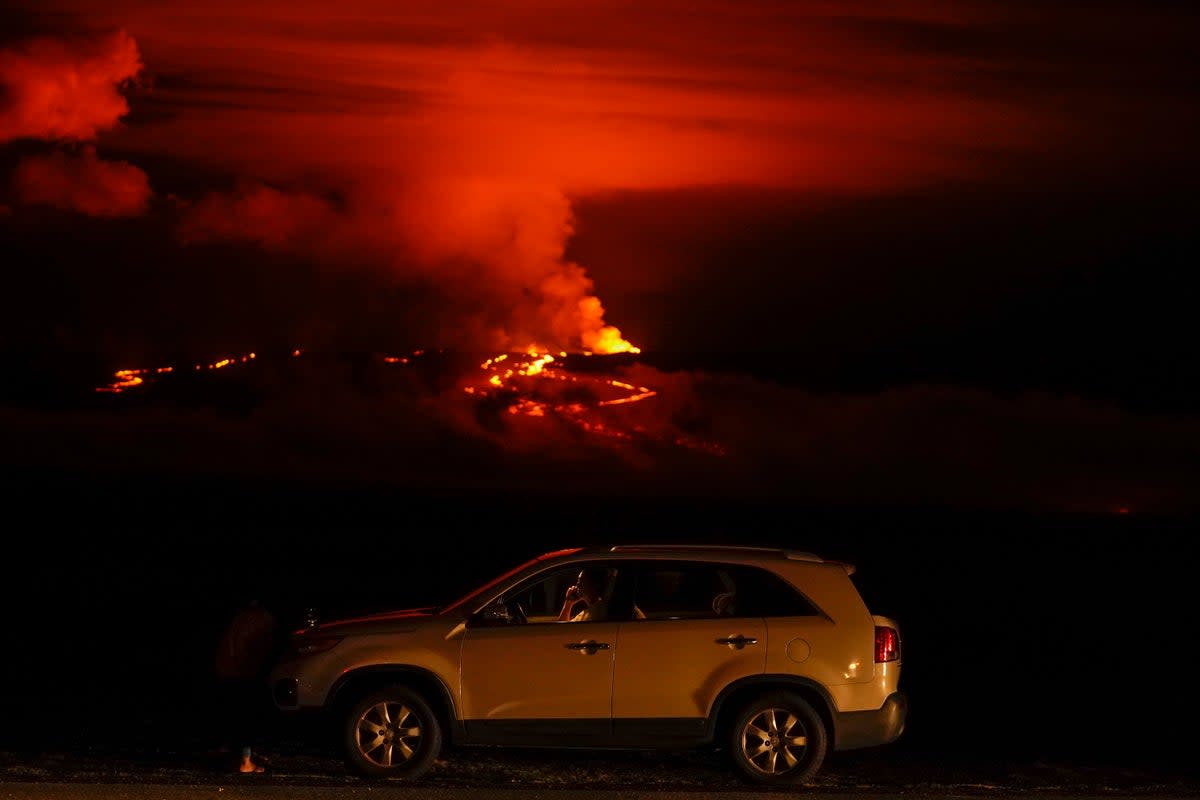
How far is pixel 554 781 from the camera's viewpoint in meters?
10.7

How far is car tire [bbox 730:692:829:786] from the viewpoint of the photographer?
10.2 metres

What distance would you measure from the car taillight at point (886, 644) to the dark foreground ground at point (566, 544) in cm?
91

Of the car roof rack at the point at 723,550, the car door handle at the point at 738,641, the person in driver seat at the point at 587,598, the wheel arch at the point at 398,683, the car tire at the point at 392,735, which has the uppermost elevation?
the car roof rack at the point at 723,550

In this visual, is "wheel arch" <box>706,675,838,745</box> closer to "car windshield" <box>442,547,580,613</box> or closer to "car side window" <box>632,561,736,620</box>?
"car side window" <box>632,561,736,620</box>

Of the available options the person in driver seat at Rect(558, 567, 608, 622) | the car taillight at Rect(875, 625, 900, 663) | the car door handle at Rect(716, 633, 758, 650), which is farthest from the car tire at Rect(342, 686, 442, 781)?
the car taillight at Rect(875, 625, 900, 663)

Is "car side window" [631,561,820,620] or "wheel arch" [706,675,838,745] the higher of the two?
"car side window" [631,561,820,620]

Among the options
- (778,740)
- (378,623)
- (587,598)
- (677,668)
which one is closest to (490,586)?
(587,598)

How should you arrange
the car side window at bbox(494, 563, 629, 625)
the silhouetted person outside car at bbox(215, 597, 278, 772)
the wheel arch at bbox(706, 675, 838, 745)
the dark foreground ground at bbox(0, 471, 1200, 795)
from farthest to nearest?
the dark foreground ground at bbox(0, 471, 1200, 795)
the silhouetted person outside car at bbox(215, 597, 278, 772)
the car side window at bbox(494, 563, 629, 625)
the wheel arch at bbox(706, 675, 838, 745)

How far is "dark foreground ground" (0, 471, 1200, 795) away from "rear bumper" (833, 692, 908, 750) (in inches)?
15.2

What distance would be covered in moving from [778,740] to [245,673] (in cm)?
361

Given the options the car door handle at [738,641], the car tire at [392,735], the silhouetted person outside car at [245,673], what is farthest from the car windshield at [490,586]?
the silhouetted person outside car at [245,673]

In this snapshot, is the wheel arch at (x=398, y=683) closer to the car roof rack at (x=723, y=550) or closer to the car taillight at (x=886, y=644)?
the car roof rack at (x=723, y=550)

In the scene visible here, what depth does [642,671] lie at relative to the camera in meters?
10.2

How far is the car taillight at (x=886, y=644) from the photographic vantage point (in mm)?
10258
